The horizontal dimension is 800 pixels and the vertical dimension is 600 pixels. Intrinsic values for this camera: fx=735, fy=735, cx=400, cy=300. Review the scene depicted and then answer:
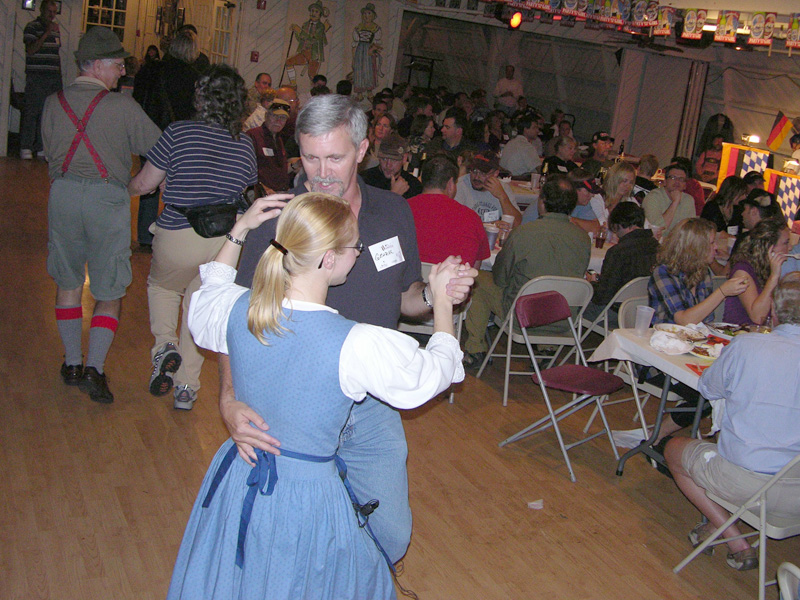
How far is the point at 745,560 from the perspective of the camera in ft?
10.6

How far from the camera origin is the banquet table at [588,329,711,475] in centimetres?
346

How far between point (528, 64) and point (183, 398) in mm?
14685

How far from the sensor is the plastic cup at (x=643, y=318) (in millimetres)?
3740

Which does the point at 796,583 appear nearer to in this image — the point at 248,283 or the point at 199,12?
the point at 248,283

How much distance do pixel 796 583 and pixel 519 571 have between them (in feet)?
4.14

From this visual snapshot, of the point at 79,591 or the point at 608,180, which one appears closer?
the point at 79,591

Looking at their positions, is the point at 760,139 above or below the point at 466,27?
below

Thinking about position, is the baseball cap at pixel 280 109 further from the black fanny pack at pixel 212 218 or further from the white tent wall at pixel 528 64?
the white tent wall at pixel 528 64

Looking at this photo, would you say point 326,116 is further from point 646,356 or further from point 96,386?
point 96,386

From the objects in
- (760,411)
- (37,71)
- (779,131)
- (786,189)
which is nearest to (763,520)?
(760,411)

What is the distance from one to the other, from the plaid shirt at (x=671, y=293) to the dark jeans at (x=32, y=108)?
7786 mm

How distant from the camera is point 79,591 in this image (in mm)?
2557

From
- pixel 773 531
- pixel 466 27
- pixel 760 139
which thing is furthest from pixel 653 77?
pixel 773 531

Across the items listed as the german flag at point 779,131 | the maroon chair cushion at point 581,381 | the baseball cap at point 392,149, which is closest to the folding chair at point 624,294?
the maroon chair cushion at point 581,381
